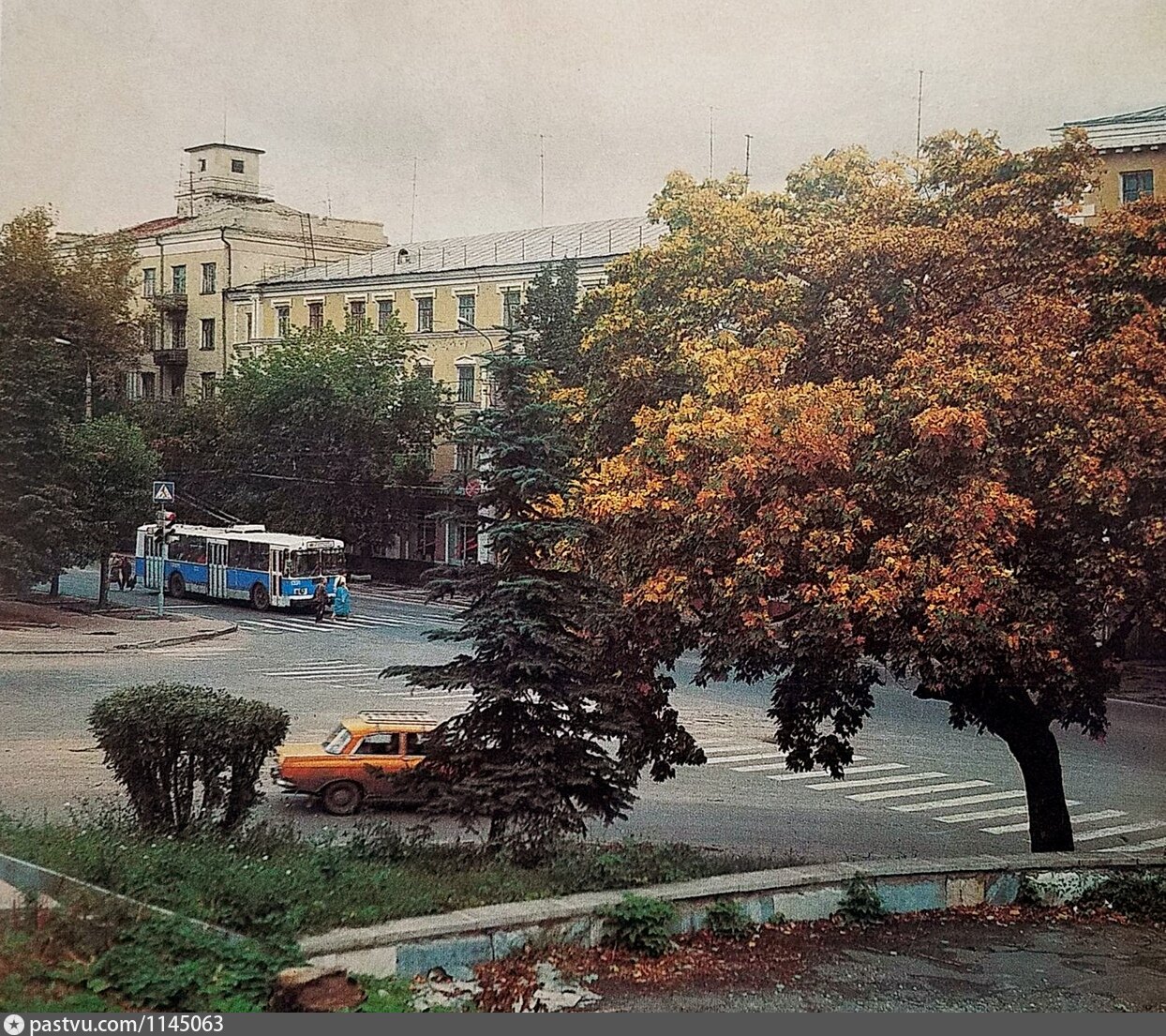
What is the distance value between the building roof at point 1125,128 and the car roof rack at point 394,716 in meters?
2.95

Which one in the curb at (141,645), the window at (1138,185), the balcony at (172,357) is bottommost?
the curb at (141,645)

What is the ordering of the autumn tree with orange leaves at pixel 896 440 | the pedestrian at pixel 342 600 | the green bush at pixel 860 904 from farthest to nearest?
the pedestrian at pixel 342 600
the autumn tree with orange leaves at pixel 896 440
the green bush at pixel 860 904

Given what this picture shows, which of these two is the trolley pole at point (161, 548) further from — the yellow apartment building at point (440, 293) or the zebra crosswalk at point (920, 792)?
the zebra crosswalk at point (920, 792)

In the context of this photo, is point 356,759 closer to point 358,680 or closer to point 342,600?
point 358,680

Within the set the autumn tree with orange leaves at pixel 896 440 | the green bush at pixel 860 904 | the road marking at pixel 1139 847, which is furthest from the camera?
the road marking at pixel 1139 847

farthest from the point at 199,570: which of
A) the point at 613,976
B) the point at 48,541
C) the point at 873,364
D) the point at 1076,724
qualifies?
the point at 1076,724

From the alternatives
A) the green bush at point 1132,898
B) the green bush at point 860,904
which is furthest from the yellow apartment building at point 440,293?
the green bush at point 1132,898

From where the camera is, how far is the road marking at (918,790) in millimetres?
5160

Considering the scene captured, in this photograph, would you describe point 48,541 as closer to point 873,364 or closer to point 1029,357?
point 873,364

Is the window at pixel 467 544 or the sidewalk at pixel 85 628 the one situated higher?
the window at pixel 467 544

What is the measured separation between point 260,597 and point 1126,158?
11.0 ft

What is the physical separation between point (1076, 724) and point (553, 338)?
7.57ft

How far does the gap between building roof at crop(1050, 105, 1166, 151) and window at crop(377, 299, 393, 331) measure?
2398 mm

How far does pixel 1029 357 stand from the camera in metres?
5.03
